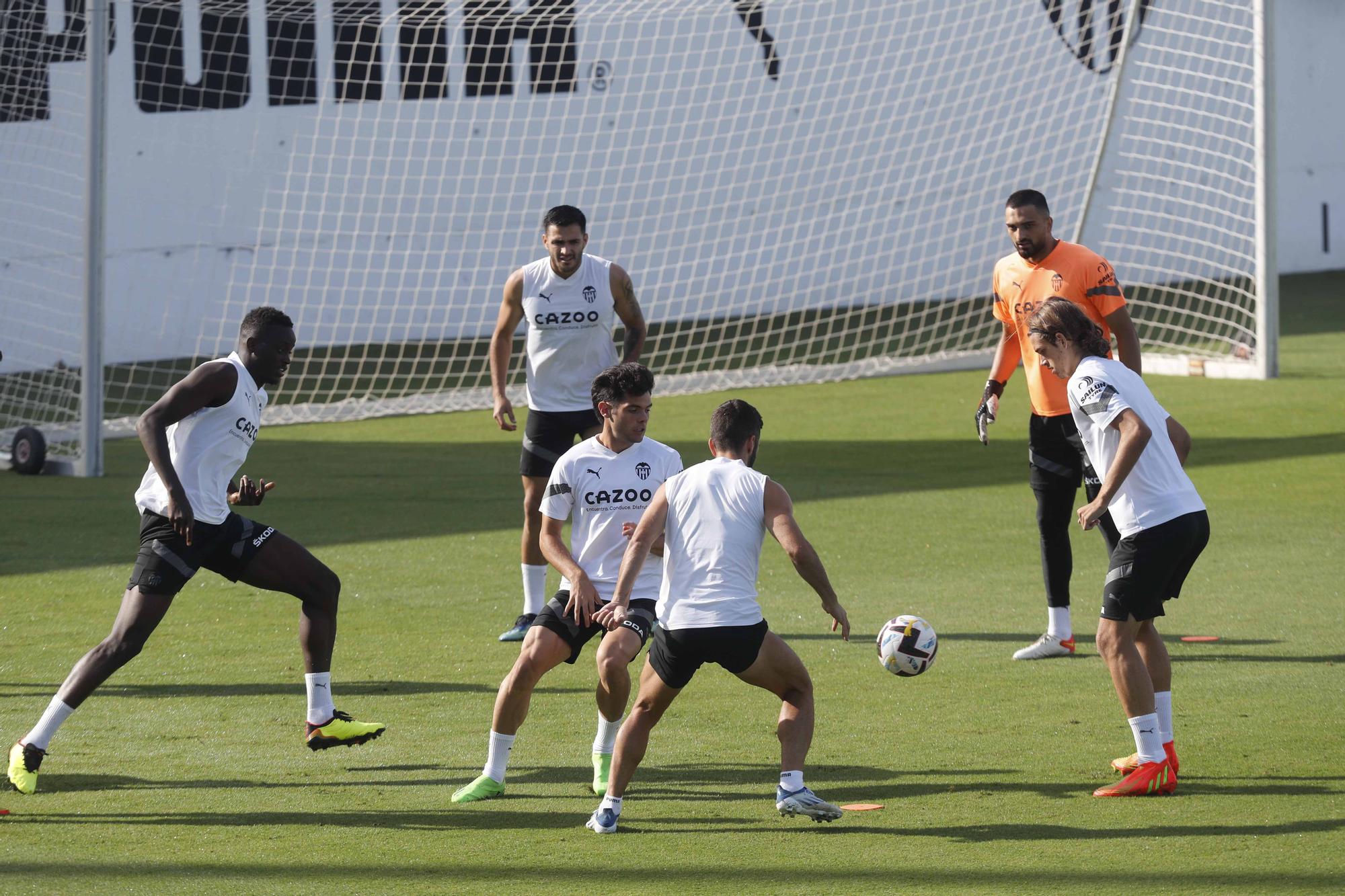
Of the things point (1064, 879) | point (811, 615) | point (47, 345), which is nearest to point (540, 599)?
point (811, 615)

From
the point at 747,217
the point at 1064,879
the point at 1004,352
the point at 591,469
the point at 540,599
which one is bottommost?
the point at 1064,879

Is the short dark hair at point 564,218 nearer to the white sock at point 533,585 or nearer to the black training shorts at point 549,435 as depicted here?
the black training shorts at point 549,435

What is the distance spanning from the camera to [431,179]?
72.9ft

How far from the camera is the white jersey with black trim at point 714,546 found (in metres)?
5.27

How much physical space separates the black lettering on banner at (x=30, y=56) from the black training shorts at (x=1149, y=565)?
1414cm

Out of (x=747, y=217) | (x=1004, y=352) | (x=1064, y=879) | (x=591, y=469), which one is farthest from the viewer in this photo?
(x=747, y=217)

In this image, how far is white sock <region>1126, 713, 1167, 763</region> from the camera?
5609 millimetres

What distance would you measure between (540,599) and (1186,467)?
19.8 ft

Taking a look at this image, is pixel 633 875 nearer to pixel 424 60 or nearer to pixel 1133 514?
pixel 1133 514

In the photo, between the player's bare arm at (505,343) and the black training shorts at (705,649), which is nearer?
the black training shorts at (705,649)

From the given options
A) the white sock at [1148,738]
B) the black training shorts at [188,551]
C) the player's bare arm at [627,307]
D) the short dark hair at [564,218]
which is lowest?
the white sock at [1148,738]

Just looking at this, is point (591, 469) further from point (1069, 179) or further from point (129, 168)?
point (1069, 179)

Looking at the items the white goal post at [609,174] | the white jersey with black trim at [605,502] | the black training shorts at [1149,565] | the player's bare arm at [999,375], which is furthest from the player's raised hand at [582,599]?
the white goal post at [609,174]

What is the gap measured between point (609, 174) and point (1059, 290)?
1583 cm
